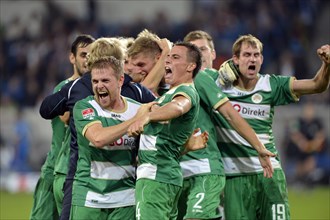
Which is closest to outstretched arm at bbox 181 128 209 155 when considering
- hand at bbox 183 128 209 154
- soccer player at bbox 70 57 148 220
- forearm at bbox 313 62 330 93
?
hand at bbox 183 128 209 154

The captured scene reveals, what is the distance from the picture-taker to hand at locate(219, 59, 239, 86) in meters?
9.09

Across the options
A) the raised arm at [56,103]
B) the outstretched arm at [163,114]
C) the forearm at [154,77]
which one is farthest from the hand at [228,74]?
the raised arm at [56,103]

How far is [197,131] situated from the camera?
8711mm

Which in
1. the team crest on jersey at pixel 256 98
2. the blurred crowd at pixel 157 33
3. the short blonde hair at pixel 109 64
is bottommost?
the short blonde hair at pixel 109 64

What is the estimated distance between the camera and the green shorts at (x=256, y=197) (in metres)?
9.08

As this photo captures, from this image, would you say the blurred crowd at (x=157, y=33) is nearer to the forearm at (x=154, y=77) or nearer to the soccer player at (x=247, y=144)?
the soccer player at (x=247, y=144)

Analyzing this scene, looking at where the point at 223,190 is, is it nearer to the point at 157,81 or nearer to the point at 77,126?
the point at 157,81

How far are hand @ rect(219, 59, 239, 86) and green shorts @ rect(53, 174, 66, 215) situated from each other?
6.61 ft

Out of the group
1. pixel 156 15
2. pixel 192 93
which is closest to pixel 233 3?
pixel 156 15

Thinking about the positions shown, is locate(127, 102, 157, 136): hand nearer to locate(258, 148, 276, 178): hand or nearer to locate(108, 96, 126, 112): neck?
locate(108, 96, 126, 112): neck

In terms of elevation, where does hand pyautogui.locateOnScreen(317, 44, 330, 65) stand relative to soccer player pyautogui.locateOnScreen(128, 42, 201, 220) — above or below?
above

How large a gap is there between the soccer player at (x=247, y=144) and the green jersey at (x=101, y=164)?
6.29ft

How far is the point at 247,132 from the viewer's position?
8445mm

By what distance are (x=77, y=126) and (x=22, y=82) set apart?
16869 millimetres
